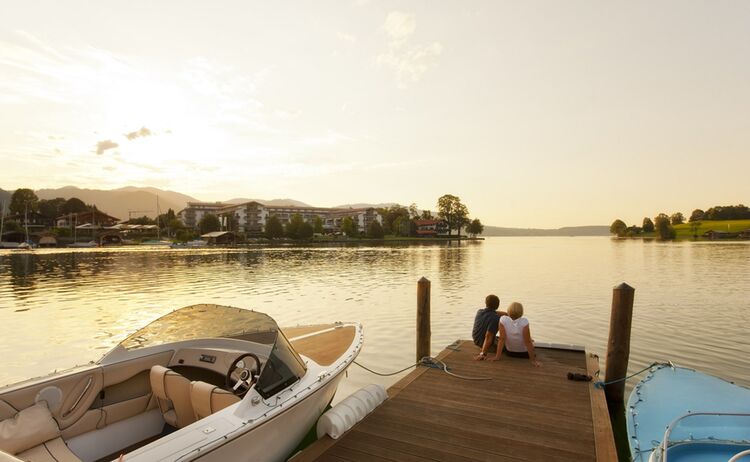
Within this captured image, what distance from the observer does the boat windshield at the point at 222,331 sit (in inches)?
221

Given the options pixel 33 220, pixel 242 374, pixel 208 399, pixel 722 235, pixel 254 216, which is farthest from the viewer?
pixel 254 216

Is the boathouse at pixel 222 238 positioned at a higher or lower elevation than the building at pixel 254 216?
lower

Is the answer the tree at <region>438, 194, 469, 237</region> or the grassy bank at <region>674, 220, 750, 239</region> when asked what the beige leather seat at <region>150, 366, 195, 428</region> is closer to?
the tree at <region>438, 194, 469, 237</region>

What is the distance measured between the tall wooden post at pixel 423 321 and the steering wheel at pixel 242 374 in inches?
222

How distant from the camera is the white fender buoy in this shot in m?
5.79

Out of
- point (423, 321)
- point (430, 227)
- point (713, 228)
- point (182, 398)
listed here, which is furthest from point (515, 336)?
point (713, 228)

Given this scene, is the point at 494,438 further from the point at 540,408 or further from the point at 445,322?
the point at 445,322

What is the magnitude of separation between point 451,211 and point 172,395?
15993cm

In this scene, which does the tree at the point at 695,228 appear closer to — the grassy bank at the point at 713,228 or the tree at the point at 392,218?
the grassy bank at the point at 713,228

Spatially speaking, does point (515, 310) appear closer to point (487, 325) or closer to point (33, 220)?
point (487, 325)

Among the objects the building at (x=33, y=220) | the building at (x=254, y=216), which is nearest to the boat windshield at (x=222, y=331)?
the building at (x=254, y=216)

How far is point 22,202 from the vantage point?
13612 centimetres

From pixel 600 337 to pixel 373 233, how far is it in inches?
5164

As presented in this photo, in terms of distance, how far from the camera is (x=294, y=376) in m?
5.71
